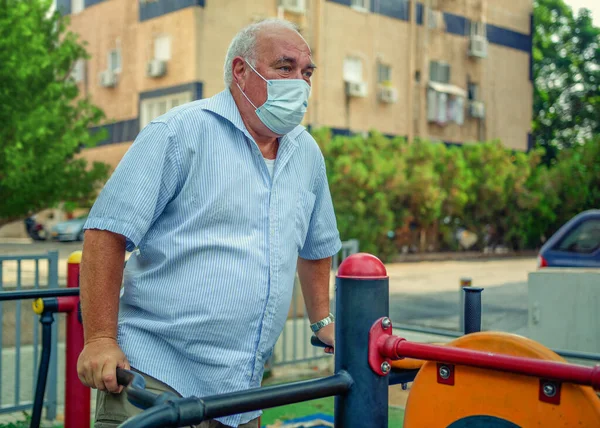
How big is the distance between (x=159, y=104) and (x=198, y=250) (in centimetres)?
2205

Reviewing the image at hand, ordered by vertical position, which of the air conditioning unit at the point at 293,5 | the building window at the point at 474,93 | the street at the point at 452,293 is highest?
the air conditioning unit at the point at 293,5

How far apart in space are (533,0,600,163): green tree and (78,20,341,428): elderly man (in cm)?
3929

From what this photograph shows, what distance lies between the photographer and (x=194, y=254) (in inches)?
84.7

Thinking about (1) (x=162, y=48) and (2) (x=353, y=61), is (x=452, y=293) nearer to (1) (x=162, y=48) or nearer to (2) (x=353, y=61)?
(1) (x=162, y=48)

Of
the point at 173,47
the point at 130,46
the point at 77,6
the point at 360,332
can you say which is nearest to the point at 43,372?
the point at 360,332

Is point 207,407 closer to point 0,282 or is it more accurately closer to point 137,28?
point 0,282

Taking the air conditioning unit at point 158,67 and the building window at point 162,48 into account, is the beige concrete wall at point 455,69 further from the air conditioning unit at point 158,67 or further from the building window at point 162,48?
the air conditioning unit at point 158,67

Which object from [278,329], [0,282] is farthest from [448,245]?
[278,329]

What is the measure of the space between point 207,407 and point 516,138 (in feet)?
109

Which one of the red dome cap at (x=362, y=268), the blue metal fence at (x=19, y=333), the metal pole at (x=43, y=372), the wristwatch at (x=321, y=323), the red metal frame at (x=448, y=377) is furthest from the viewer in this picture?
the blue metal fence at (x=19, y=333)

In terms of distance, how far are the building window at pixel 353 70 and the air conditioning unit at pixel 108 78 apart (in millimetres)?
7540

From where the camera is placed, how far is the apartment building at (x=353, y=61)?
2228 cm

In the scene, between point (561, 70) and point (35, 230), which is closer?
point (35, 230)

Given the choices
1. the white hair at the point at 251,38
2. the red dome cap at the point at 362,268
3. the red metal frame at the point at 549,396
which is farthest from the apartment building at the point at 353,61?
the red metal frame at the point at 549,396
